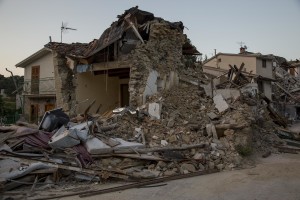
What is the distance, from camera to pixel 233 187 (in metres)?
8.31

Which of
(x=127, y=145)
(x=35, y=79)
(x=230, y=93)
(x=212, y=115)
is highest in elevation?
(x=35, y=79)

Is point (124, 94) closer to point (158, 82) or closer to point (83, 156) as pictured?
point (158, 82)

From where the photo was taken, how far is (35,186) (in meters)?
8.52

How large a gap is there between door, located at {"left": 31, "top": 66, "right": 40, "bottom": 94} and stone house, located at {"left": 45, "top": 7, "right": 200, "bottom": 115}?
31.5ft

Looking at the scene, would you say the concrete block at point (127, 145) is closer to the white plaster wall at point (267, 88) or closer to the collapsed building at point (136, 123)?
the collapsed building at point (136, 123)

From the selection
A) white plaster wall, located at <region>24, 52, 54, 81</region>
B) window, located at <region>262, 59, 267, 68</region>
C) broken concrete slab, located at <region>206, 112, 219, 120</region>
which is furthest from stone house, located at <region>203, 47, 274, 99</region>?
broken concrete slab, located at <region>206, 112, 219, 120</region>

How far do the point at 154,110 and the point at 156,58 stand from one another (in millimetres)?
3106

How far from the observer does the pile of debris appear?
9.27 metres

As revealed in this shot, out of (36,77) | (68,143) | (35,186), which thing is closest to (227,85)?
(68,143)

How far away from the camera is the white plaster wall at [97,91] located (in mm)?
17984

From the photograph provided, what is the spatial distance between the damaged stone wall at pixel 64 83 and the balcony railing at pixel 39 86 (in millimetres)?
8228

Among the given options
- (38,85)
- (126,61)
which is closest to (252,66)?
(126,61)

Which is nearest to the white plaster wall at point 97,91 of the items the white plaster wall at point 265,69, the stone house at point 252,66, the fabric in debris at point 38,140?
the fabric in debris at point 38,140

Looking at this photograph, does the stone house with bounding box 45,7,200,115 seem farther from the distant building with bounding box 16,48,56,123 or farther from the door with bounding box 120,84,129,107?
the distant building with bounding box 16,48,56,123
